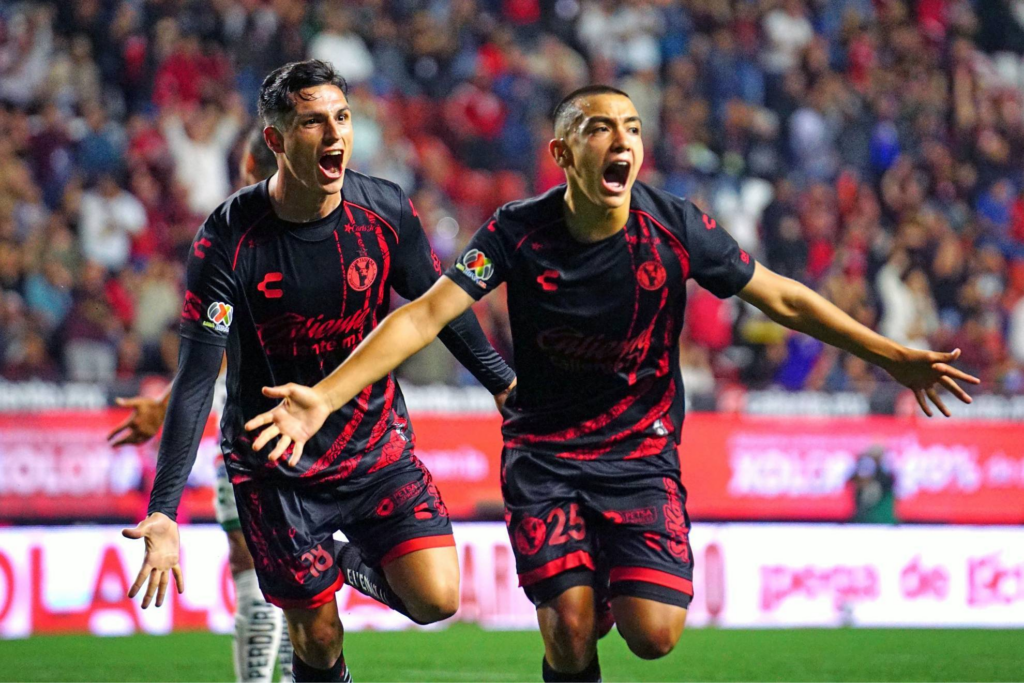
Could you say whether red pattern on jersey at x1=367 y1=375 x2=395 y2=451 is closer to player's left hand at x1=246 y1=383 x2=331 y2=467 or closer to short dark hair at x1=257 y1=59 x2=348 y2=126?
player's left hand at x1=246 y1=383 x2=331 y2=467

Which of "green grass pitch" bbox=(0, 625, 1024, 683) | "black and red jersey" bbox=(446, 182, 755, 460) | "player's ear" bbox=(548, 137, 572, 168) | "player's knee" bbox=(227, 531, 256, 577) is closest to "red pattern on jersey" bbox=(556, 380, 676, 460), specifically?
"black and red jersey" bbox=(446, 182, 755, 460)

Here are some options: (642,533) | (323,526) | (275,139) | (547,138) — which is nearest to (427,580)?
(323,526)

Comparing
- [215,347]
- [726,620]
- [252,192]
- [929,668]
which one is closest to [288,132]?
[252,192]

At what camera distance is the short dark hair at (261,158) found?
620 cm

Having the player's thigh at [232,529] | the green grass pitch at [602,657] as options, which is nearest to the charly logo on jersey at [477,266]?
the player's thigh at [232,529]

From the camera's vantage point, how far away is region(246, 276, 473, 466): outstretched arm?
4.33 meters

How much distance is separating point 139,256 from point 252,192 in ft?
25.6

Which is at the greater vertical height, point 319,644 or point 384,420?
point 384,420

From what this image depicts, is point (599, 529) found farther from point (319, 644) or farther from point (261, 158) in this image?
point (261, 158)

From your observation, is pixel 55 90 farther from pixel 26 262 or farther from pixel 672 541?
pixel 672 541

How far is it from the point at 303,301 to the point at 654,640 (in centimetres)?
171

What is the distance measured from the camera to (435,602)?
5113mm

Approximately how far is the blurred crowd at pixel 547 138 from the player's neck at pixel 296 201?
19.5 feet

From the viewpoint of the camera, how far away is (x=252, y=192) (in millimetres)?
5285
